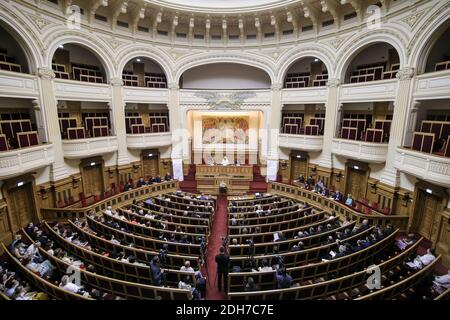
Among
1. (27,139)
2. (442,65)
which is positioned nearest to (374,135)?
(442,65)

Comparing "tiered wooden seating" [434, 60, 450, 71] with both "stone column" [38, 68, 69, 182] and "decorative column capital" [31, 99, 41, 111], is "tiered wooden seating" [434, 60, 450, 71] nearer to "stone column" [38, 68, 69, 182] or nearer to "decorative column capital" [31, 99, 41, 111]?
"stone column" [38, 68, 69, 182]

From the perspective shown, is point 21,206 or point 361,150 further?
point 361,150

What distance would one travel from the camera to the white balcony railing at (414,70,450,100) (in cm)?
702

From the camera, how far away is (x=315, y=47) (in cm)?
1148

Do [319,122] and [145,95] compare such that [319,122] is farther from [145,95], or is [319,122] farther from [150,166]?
[150,166]

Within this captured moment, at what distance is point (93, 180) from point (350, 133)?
12.5 meters

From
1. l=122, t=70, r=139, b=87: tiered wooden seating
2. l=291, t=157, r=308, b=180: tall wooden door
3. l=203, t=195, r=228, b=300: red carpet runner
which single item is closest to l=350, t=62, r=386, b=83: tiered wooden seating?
l=291, t=157, r=308, b=180: tall wooden door

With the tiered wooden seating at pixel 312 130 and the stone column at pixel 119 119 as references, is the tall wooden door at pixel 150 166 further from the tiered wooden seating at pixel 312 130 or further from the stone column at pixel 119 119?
the tiered wooden seating at pixel 312 130

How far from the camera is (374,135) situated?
9516mm

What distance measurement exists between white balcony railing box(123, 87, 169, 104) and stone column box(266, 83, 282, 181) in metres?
6.06

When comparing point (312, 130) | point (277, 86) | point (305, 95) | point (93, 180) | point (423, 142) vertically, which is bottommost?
point (93, 180)

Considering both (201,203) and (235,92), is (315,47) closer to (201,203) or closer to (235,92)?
(235,92)

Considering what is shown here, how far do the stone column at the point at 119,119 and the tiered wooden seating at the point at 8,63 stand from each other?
3.51 metres

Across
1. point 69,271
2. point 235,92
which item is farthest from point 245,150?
point 69,271
